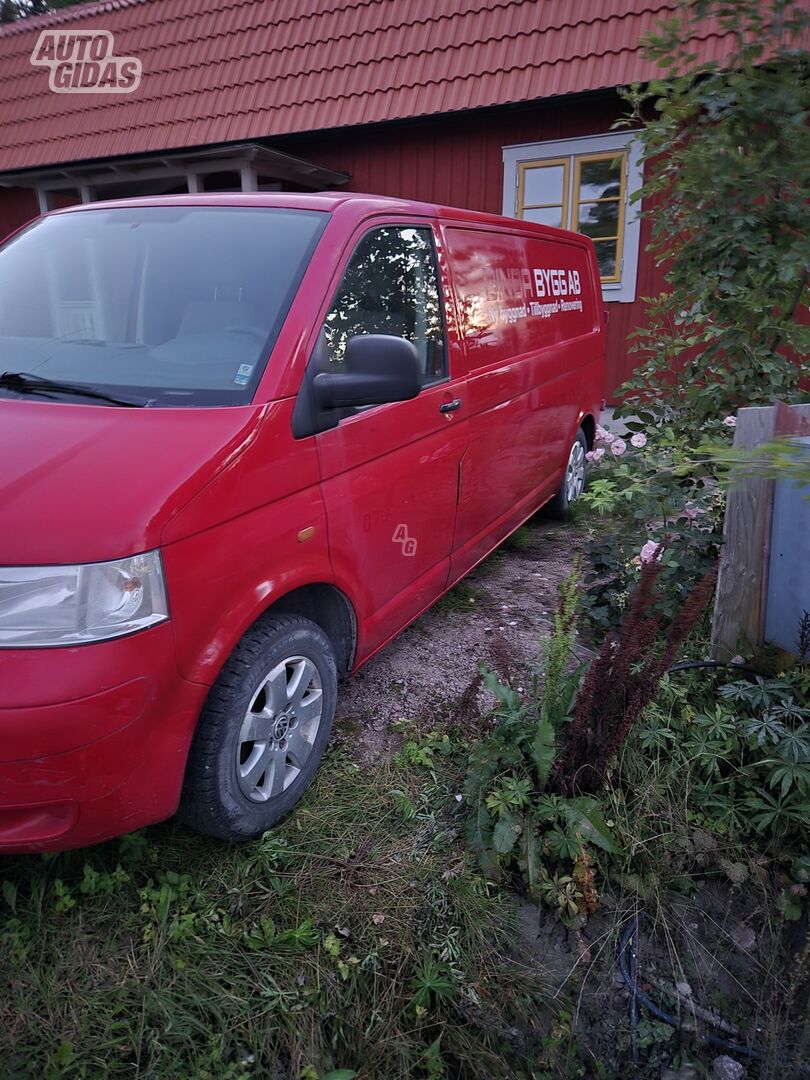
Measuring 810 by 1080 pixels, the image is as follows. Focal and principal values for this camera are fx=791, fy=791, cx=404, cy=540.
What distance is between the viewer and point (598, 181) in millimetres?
8977

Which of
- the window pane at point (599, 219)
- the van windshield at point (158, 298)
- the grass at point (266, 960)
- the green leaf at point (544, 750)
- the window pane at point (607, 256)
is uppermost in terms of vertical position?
the window pane at point (599, 219)

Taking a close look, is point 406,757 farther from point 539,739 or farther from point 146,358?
point 146,358

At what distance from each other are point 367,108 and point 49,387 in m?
8.42

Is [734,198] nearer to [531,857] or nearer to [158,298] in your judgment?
[158,298]

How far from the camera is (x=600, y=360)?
20.4 feet

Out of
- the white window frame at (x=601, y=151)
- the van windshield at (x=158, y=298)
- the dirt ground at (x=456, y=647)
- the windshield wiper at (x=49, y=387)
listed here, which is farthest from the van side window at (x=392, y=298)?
the white window frame at (x=601, y=151)

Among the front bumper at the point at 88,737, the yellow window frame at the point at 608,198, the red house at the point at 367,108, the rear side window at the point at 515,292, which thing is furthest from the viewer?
the yellow window frame at the point at 608,198

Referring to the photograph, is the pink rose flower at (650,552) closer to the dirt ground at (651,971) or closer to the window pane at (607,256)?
the dirt ground at (651,971)

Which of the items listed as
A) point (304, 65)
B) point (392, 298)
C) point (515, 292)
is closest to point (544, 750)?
point (392, 298)

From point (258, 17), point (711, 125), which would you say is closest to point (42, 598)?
point (711, 125)

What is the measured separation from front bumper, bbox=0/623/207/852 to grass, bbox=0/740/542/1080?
37cm

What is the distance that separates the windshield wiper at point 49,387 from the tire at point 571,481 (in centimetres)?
369

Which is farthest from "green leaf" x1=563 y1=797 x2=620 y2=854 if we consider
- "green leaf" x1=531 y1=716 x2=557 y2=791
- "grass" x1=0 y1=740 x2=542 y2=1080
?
"grass" x1=0 y1=740 x2=542 y2=1080

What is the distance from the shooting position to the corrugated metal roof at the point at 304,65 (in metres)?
8.40
